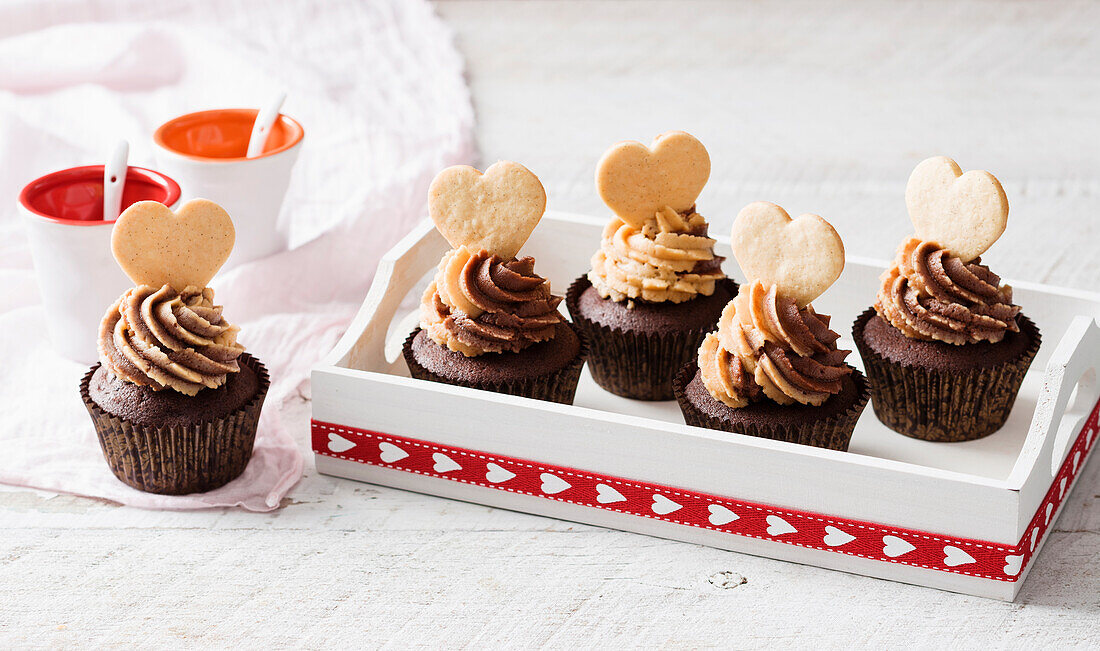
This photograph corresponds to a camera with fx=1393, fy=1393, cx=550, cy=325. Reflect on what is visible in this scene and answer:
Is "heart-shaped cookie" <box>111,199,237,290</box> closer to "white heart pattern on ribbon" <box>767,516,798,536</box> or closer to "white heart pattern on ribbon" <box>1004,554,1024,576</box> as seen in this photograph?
"white heart pattern on ribbon" <box>767,516,798,536</box>

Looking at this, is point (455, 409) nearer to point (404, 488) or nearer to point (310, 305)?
point (404, 488)

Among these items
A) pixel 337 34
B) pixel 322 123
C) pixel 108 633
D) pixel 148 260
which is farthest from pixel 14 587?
pixel 337 34

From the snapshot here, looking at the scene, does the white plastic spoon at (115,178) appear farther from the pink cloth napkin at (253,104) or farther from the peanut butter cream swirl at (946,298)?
the peanut butter cream swirl at (946,298)

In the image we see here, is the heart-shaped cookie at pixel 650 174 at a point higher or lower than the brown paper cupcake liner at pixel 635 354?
higher

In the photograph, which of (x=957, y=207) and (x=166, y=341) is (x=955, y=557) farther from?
(x=166, y=341)

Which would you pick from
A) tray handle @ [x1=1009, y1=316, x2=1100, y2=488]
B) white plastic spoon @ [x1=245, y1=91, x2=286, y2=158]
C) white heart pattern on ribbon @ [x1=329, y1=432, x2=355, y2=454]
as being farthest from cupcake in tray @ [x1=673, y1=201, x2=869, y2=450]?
white plastic spoon @ [x1=245, y1=91, x2=286, y2=158]

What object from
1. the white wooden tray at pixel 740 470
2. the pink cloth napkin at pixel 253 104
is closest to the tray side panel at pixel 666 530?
the white wooden tray at pixel 740 470

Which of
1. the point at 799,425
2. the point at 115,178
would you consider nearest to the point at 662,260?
the point at 799,425
